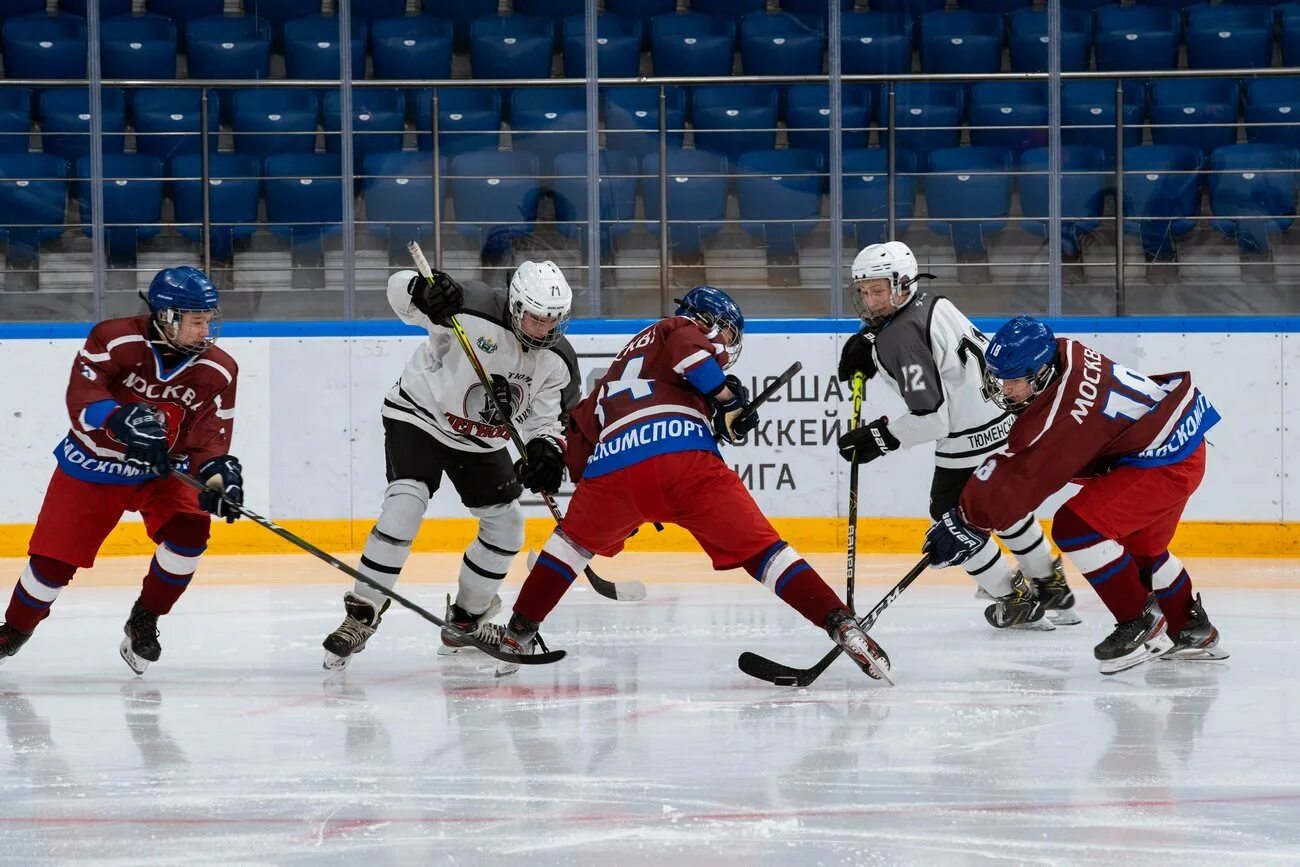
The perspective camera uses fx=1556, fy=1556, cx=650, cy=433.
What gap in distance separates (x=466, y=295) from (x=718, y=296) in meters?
0.64

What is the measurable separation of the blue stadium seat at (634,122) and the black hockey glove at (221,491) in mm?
3445

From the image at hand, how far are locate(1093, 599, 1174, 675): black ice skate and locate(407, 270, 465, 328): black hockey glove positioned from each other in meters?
1.75

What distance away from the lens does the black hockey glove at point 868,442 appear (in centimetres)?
391

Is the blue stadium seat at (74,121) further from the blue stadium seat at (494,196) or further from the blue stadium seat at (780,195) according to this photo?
the blue stadium seat at (780,195)

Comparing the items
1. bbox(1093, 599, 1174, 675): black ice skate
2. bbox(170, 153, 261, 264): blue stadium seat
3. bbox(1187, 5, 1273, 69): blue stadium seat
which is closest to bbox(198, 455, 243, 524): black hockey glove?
bbox(1093, 599, 1174, 675): black ice skate

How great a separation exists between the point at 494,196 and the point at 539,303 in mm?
3134

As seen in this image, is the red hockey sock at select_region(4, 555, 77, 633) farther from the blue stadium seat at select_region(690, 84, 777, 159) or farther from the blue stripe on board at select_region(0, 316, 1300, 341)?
the blue stadium seat at select_region(690, 84, 777, 159)

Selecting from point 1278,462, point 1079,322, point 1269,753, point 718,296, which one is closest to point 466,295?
point 718,296

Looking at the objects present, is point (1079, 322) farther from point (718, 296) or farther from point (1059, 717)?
point (1059, 717)

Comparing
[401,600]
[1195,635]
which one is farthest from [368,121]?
[1195,635]

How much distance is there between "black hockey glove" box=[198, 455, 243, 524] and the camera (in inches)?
142

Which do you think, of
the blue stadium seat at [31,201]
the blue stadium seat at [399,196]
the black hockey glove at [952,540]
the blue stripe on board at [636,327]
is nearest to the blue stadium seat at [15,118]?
the blue stadium seat at [31,201]

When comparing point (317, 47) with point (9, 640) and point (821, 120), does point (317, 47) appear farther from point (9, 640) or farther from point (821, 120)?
point (9, 640)

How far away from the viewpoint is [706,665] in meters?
3.93
